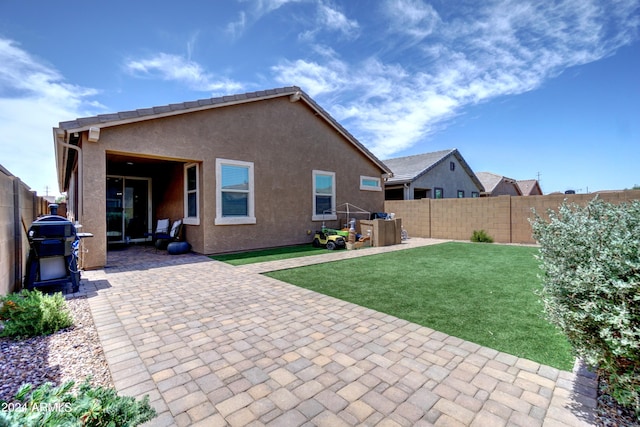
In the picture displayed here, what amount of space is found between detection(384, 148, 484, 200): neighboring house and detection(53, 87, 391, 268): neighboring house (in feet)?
23.4

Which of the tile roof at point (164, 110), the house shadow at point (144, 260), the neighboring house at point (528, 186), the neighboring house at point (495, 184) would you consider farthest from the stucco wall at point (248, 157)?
the neighboring house at point (528, 186)

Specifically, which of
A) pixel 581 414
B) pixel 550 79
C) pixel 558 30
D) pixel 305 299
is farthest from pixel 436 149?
pixel 581 414

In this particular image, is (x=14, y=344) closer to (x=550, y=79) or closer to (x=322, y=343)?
(x=322, y=343)

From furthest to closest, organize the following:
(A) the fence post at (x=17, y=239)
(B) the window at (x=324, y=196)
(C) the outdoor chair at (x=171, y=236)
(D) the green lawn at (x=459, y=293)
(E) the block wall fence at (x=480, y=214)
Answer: (B) the window at (x=324, y=196), (E) the block wall fence at (x=480, y=214), (C) the outdoor chair at (x=171, y=236), (A) the fence post at (x=17, y=239), (D) the green lawn at (x=459, y=293)

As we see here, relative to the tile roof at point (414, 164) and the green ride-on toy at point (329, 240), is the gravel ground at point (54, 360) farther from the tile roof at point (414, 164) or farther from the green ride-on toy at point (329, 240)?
the tile roof at point (414, 164)

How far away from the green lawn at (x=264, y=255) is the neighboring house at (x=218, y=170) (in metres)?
0.58

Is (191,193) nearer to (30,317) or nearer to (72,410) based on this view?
(30,317)

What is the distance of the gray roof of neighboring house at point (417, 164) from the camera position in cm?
2006

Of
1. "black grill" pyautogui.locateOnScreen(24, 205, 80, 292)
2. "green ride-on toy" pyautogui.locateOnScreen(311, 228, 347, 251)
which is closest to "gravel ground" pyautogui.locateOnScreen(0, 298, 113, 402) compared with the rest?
"black grill" pyautogui.locateOnScreen(24, 205, 80, 292)

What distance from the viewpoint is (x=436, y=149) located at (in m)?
24.3

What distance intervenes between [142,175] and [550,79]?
17.9 metres

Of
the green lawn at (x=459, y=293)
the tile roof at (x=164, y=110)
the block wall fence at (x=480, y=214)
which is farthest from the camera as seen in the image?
the block wall fence at (x=480, y=214)

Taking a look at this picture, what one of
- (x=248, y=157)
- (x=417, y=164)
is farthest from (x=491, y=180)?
(x=248, y=157)

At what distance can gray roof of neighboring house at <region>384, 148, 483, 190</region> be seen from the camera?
2006 centimetres
